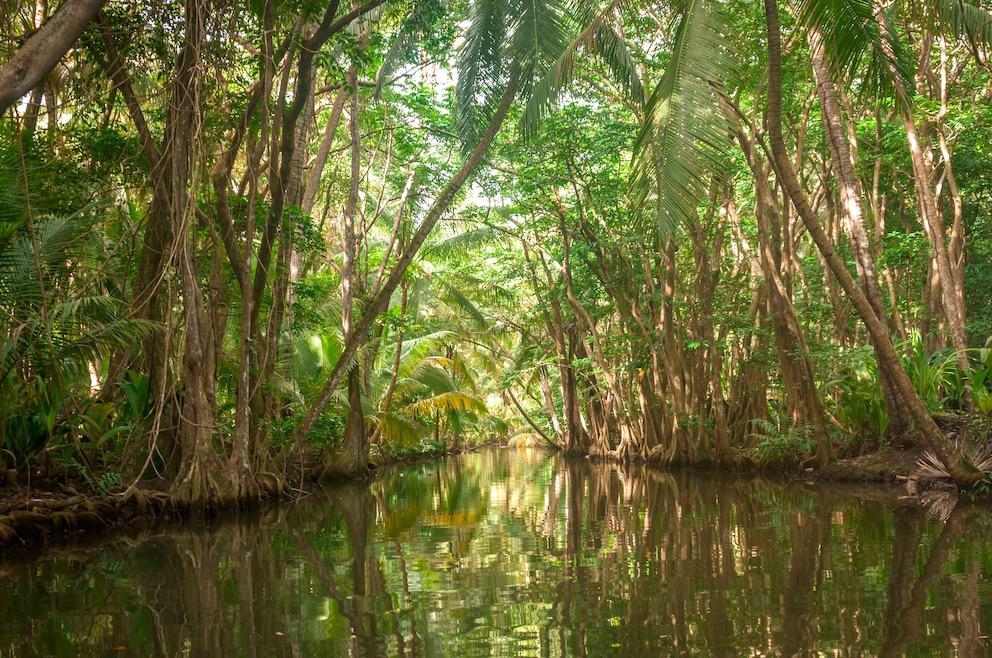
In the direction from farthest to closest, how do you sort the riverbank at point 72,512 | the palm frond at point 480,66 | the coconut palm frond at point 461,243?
1. the coconut palm frond at point 461,243
2. the palm frond at point 480,66
3. the riverbank at point 72,512

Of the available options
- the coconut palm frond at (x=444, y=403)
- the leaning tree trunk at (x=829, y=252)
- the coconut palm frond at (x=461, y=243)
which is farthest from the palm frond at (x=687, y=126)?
the coconut palm frond at (x=461, y=243)

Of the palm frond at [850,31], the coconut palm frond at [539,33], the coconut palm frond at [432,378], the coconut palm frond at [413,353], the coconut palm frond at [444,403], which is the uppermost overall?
the coconut palm frond at [539,33]

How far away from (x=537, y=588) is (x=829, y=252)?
4.97 meters

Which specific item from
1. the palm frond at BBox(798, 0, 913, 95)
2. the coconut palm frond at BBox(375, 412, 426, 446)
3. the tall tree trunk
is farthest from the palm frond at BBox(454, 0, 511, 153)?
the coconut palm frond at BBox(375, 412, 426, 446)

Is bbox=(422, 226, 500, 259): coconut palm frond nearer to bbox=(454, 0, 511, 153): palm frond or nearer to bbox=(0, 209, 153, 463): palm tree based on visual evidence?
bbox=(454, 0, 511, 153): palm frond

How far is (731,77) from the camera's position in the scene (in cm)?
732

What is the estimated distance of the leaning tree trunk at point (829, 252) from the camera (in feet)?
25.5

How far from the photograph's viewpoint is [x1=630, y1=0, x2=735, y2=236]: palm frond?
6.93 meters

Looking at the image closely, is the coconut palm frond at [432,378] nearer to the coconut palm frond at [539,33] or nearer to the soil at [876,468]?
the coconut palm frond at [539,33]

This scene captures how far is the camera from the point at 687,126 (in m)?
6.96

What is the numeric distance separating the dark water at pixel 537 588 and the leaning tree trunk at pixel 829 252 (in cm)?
75

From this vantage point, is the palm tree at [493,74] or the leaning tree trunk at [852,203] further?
the palm tree at [493,74]

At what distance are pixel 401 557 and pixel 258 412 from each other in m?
5.21

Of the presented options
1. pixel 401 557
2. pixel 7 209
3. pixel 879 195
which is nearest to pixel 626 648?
pixel 401 557
